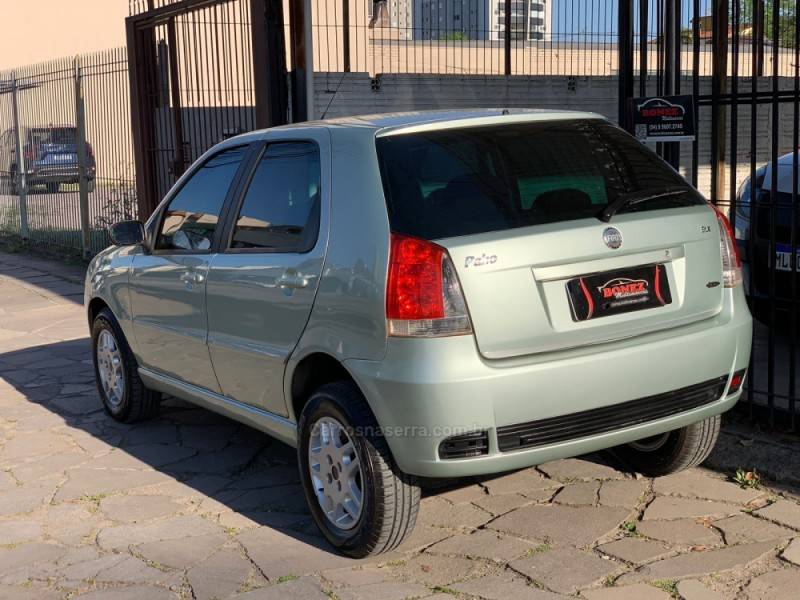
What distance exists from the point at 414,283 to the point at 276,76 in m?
5.29

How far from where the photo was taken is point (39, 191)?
15.2 metres

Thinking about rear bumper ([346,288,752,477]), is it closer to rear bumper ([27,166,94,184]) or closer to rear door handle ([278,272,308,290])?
rear door handle ([278,272,308,290])

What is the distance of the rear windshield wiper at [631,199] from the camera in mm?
4059

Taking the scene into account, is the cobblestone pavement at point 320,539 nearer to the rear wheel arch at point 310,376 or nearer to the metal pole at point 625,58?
the rear wheel arch at point 310,376

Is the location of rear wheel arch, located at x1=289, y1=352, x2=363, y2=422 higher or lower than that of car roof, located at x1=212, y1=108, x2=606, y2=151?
lower

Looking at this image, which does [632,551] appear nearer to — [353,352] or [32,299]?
[353,352]

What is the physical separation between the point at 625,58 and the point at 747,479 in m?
2.40

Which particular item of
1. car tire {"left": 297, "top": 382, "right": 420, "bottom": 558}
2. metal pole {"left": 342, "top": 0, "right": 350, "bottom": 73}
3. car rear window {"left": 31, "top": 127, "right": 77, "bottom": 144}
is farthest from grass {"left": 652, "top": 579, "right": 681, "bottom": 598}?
car rear window {"left": 31, "top": 127, "right": 77, "bottom": 144}

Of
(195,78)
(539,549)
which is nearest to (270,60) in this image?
(195,78)

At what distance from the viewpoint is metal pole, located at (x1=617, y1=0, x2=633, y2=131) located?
19.1 ft

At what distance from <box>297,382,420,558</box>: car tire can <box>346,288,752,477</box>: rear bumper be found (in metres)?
0.12

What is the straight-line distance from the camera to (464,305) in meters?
3.76

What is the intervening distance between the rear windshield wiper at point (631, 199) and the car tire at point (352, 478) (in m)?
1.16

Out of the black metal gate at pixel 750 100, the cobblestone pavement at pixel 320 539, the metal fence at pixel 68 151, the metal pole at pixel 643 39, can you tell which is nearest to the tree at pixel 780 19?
the black metal gate at pixel 750 100
